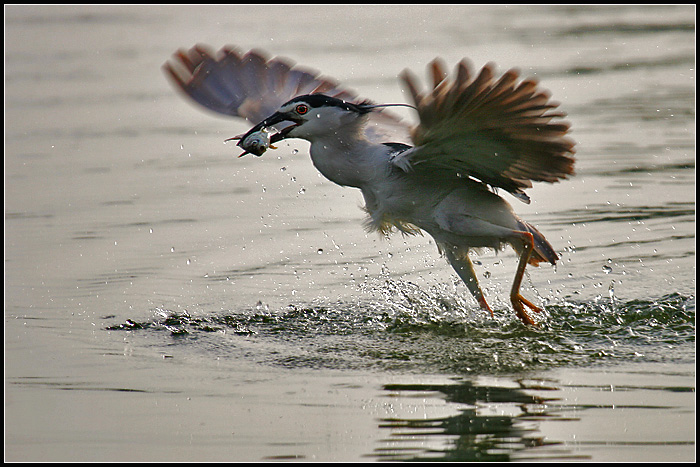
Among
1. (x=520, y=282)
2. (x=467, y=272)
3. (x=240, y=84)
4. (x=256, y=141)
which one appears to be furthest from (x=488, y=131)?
(x=240, y=84)

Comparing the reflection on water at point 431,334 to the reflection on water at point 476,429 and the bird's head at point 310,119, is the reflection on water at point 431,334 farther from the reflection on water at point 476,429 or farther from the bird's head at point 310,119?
the bird's head at point 310,119

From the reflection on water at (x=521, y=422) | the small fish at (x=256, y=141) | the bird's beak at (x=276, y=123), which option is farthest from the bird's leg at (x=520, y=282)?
the small fish at (x=256, y=141)

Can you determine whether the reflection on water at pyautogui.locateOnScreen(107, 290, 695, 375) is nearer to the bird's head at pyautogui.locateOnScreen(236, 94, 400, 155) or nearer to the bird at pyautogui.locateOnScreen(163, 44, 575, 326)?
the bird at pyautogui.locateOnScreen(163, 44, 575, 326)

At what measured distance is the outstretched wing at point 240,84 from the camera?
8.20 meters

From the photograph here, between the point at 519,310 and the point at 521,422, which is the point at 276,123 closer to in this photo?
the point at 519,310

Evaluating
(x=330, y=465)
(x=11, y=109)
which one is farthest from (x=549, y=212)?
(x=11, y=109)

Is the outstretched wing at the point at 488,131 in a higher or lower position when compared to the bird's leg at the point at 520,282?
higher

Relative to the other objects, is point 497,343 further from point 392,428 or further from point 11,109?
point 11,109

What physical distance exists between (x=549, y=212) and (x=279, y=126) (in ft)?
11.3

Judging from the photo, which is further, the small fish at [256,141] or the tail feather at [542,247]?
the tail feather at [542,247]

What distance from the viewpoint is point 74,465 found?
16.3 ft

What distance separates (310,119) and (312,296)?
1.42m

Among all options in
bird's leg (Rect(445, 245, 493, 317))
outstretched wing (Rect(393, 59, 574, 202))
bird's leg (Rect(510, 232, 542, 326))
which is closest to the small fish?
outstretched wing (Rect(393, 59, 574, 202))

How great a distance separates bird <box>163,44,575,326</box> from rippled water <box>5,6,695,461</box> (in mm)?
596
